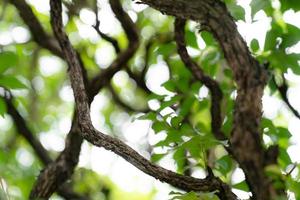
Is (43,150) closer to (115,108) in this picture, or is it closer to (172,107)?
(115,108)

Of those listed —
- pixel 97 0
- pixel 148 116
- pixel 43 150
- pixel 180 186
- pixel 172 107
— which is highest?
pixel 97 0

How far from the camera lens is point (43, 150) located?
188cm

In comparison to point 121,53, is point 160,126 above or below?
below

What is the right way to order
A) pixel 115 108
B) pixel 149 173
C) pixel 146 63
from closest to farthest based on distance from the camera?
pixel 149 173 → pixel 146 63 → pixel 115 108

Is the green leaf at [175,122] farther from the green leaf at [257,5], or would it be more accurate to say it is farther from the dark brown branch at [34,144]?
the dark brown branch at [34,144]

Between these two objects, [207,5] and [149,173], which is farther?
[149,173]

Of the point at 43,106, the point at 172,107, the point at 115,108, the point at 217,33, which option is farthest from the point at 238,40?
the point at 43,106

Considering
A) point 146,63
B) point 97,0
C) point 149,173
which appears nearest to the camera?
point 149,173

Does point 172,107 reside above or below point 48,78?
below

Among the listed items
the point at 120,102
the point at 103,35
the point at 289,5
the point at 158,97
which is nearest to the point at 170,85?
the point at 158,97

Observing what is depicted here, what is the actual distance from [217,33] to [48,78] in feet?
6.12

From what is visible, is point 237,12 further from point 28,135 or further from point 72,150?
point 28,135

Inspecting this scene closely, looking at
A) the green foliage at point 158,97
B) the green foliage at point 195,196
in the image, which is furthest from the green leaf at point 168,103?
the green foliage at point 195,196

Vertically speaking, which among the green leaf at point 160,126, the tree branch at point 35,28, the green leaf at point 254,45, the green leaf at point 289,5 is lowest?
the green leaf at point 160,126
